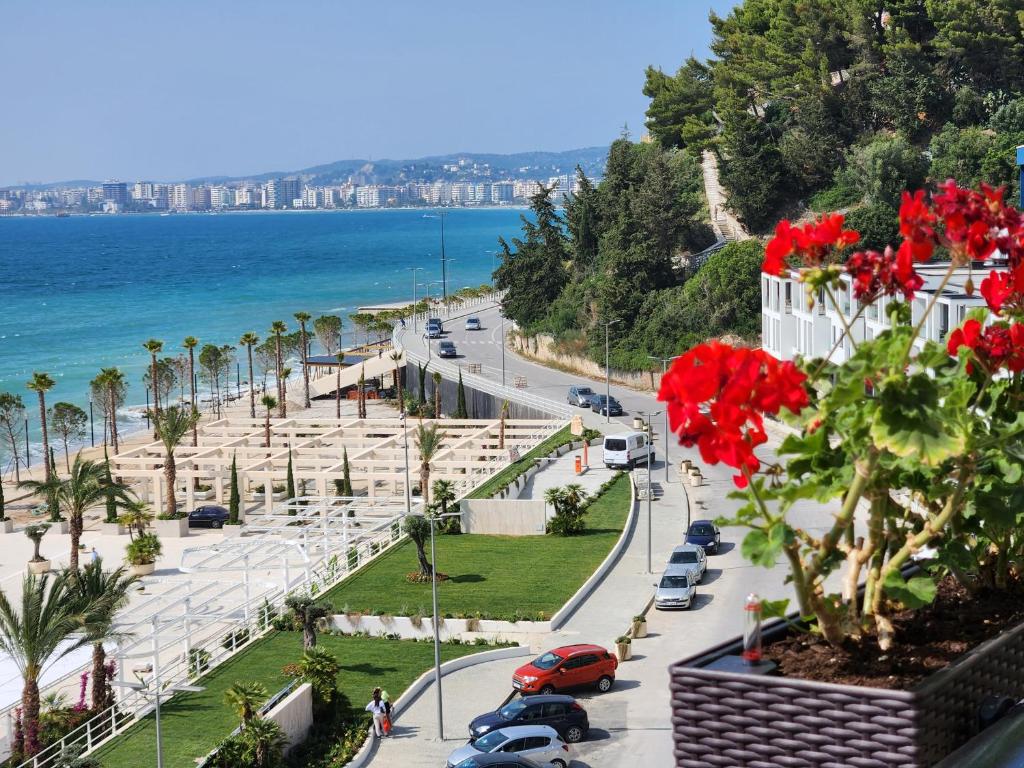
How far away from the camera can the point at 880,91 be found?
78.1 m

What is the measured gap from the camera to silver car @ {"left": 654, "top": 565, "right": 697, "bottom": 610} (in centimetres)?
3428

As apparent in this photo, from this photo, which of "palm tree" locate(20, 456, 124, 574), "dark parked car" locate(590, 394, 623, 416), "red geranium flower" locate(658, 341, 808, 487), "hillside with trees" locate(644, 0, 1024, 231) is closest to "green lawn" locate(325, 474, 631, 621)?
"palm tree" locate(20, 456, 124, 574)

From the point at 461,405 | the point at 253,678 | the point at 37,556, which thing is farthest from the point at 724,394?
the point at 461,405

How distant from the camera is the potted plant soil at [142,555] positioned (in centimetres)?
4347

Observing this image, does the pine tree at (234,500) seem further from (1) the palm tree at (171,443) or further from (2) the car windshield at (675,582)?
(2) the car windshield at (675,582)

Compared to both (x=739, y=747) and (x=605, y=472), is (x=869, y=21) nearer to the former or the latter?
(x=605, y=472)

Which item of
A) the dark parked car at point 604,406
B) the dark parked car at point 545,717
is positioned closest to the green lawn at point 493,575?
the dark parked car at point 545,717

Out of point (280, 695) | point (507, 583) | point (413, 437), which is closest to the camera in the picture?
point (280, 695)

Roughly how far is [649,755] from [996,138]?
5631 centimetres

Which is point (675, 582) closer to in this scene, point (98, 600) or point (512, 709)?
point (512, 709)

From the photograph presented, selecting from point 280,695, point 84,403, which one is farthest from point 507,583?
point 84,403

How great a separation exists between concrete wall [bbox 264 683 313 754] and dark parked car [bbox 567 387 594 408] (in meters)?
41.4

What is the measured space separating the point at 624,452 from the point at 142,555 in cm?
1926

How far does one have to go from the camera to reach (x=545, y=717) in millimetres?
25609
